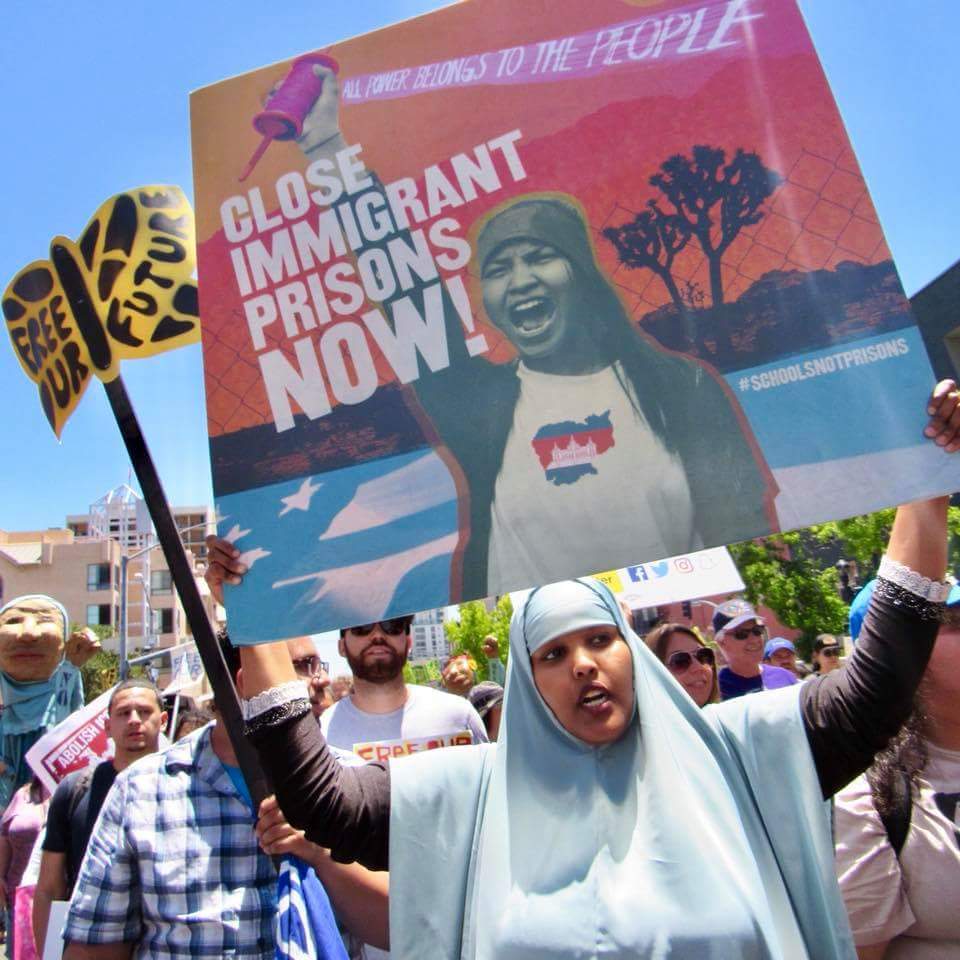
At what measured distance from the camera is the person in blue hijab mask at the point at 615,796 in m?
1.54

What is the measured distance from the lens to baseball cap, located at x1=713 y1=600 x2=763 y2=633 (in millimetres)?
4965

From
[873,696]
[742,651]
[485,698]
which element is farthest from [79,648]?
[873,696]

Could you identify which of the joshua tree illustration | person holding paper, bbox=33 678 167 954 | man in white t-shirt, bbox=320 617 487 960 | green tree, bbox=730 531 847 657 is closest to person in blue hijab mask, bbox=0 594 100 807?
person holding paper, bbox=33 678 167 954

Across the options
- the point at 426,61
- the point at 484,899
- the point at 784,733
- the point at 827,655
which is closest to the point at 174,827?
the point at 484,899

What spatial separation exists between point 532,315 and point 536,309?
0.02m

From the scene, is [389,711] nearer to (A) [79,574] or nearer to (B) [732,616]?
(B) [732,616]

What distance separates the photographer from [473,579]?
1.93m

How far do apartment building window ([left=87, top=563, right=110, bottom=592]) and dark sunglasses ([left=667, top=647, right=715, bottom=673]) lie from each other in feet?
178

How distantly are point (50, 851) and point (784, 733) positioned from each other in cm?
289

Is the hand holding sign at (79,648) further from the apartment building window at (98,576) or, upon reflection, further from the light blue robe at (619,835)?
the apartment building window at (98,576)

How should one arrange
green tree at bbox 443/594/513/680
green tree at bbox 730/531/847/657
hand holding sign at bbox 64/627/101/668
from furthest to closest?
green tree at bbox 443/594/513/680, green tree at bbox 730/531/847/657, hand holding sign at bbox 64/627/101/668

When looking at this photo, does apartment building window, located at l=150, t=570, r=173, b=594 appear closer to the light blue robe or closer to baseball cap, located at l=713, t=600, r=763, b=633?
baseball cap, located at l=713, t=600, r=763, b=633

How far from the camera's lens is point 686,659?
3.87 meters

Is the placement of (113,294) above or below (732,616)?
above
